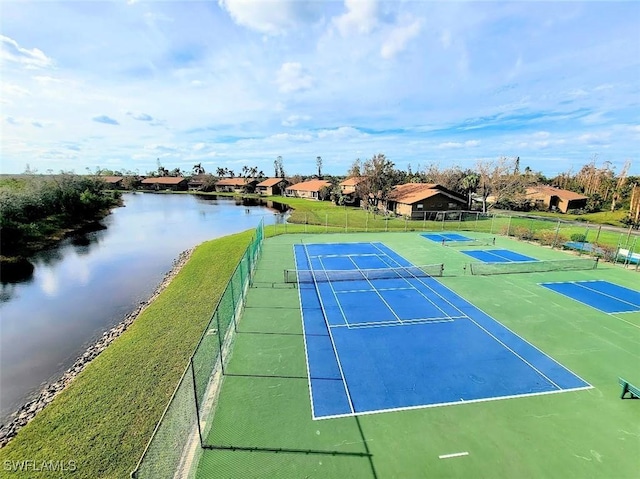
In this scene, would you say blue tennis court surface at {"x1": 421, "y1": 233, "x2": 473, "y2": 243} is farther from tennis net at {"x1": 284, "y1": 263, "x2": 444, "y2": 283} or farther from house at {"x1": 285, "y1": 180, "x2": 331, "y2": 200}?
house at {"x1": 285, "y1": 180, "x2": 331, "y2": 200}

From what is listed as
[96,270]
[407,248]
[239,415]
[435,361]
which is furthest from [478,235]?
[96,270]

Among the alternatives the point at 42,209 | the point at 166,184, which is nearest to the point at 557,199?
the point at 42,209

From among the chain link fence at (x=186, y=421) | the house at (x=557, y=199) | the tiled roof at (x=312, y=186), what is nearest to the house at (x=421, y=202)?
the house at (x=557, y=199)

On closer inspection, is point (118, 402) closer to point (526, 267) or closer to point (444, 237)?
point (526, 267)

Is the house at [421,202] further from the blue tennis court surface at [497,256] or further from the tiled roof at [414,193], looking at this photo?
the blue tennis court surface at [497,256]

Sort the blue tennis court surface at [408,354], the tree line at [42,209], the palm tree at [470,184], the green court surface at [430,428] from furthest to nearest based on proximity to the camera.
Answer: the palm tree at [470,184] < the tree line at [42,209] < the blue tennis court surface at [408,354] < the green court surface at [430,428]

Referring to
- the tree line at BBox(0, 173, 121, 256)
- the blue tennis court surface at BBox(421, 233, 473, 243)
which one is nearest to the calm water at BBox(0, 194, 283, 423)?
the tree line at BBox(0, 173, 121, 256)

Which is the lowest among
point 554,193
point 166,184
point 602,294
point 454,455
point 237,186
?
point 454,455

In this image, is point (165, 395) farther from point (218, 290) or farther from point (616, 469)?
point (616, 469)
